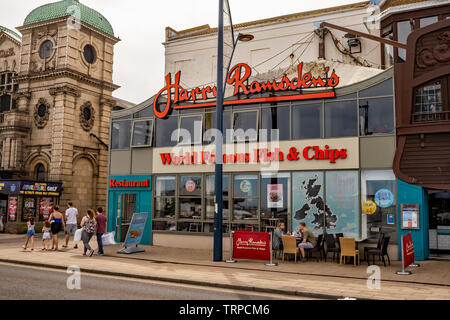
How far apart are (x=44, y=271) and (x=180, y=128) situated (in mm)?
9836

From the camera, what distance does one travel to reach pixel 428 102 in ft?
54.5

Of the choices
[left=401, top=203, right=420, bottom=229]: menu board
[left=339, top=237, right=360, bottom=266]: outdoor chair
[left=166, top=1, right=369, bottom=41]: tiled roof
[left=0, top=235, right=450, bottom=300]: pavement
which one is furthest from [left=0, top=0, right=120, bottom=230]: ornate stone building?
[left=401, top=203, right=420, bottom=229]: menu board

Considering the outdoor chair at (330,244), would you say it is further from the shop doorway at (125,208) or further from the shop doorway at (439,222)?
the shop doorway at (125,208)

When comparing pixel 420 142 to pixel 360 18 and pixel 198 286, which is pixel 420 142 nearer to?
pixel 198 286

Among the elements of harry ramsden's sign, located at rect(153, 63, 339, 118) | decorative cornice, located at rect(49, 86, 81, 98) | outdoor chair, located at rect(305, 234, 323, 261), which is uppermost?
decorative cornice, located at rect(49, 86, 81, 98)

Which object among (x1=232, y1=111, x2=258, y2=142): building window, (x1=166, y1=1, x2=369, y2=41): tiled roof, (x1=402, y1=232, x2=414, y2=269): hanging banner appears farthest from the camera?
(x1=166, y1=1, x2=369, y2=41): tiled roof

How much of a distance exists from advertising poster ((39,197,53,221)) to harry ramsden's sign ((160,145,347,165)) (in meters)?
13.7

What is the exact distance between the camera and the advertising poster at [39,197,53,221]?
30441 millimetres

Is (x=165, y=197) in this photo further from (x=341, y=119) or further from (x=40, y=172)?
(x=40, y=172)

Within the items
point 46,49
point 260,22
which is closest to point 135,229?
point 260,22

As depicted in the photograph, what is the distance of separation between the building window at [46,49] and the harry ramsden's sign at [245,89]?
18.3 metres

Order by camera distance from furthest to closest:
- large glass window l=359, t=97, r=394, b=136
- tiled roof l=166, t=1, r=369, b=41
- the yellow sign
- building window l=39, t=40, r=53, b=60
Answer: building window l=39, t=40, r=53, b=60, tiled roof l=166, t=1, r=369, b=41, large glass window l=359, t=97, r=394, b=136, the yellow sign

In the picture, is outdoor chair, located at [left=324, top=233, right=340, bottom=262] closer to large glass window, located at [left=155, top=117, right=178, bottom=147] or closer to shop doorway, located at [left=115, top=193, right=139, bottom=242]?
large glass window, located at [left=155, top=117, right=178, bottom=147]

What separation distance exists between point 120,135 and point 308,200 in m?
10.7
